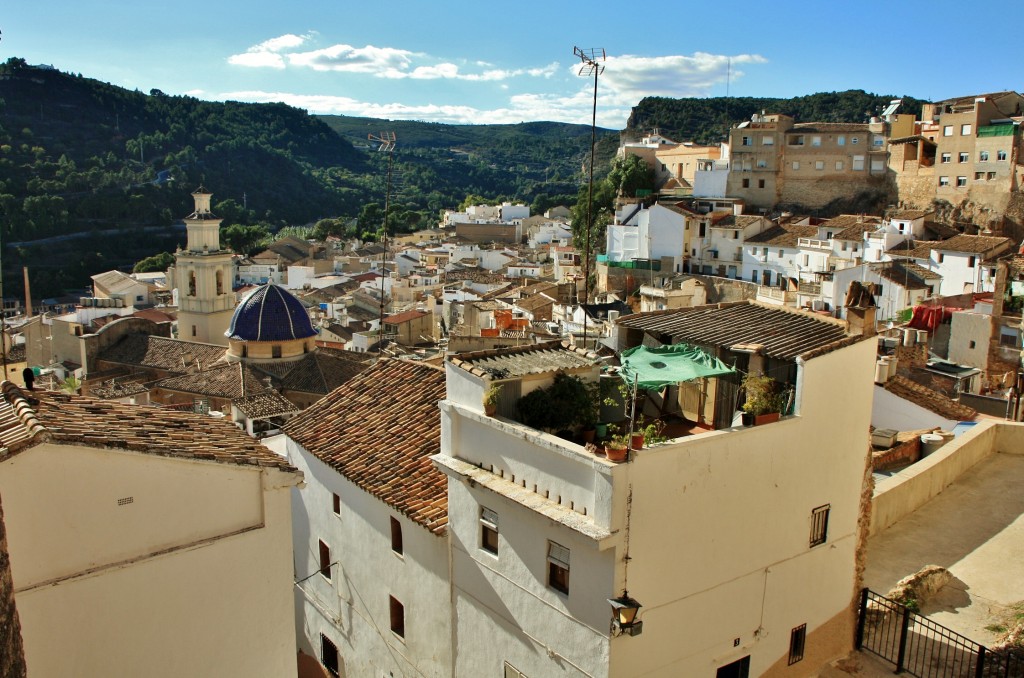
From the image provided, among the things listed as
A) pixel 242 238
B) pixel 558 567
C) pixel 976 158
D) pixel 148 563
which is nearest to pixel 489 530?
pixel 558 567

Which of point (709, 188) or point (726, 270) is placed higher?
point (709, 188)

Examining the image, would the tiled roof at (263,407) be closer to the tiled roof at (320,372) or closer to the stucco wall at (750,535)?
the tiled roof at (320,372)

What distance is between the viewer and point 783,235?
45.8 metres

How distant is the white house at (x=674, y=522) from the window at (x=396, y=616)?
1398 mm

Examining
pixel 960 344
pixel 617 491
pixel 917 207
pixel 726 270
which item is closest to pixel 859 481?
pixel 617 491

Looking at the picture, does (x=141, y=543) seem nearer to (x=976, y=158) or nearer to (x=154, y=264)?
(x=976, y=158)

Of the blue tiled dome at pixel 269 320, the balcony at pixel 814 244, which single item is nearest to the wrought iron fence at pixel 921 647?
the blue tiled dome at pixel 269 320

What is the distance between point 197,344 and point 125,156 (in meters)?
73.9

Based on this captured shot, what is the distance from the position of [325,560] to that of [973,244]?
34.1 metres

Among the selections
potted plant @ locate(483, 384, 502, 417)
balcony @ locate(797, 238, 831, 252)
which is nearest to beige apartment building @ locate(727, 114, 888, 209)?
balcony @ locate(797, 238, 831, 252)

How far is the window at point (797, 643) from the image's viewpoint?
8.14 meters

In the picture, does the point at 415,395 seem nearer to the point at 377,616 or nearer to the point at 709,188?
the point at 377,616

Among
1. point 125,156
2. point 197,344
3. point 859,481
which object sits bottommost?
point 197,344

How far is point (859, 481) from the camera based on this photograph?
8.52 m
